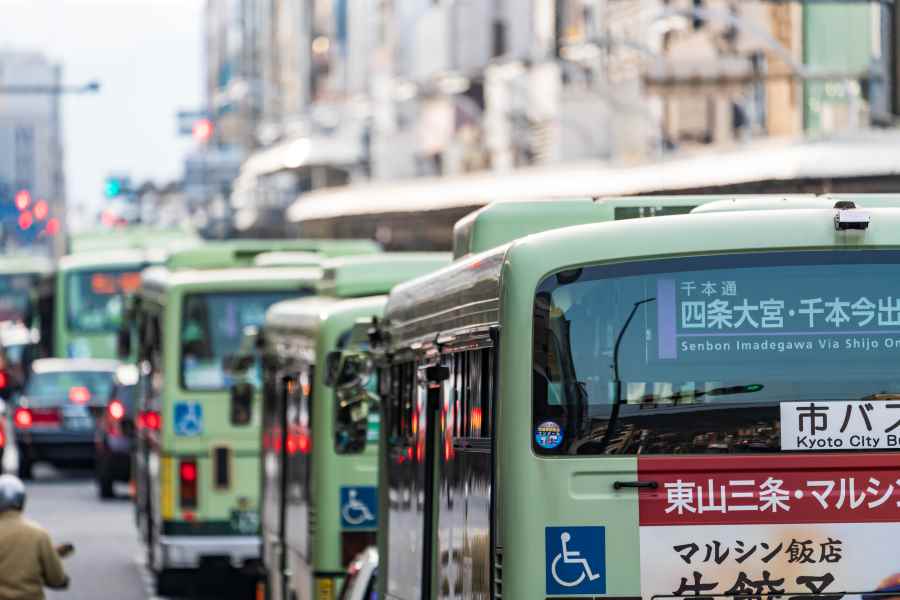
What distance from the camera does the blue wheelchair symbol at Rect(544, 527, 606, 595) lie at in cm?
716

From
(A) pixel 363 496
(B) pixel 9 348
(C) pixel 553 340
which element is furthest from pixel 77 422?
(C) pixel 553 340

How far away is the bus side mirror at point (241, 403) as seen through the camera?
17422mm

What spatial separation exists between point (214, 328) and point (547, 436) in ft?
41.2

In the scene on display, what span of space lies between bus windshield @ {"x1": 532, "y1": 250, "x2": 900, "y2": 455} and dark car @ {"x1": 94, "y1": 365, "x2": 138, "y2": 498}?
22750 mm

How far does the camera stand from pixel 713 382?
282 inches

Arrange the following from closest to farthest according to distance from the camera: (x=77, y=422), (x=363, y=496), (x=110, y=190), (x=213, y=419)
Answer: (x=363, y=496), (x=213, y=419), (x=77, y=422), (x=110, y=190)

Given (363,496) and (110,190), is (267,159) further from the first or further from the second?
(363,496)

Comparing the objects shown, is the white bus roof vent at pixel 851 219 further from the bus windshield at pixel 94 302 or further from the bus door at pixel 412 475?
the bus windshield at pixel 94 302

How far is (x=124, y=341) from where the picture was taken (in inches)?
1009

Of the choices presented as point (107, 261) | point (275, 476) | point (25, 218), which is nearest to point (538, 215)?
point (275, 476)

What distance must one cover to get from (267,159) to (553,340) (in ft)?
250

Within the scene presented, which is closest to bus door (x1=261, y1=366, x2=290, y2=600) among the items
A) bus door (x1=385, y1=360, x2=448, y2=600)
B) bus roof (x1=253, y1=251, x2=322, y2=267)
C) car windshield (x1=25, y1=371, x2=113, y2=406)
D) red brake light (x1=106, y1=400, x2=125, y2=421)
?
bus roof (x1=253, y1=251, x2=322, y2=267)

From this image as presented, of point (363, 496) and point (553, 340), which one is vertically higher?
point (553, 340)

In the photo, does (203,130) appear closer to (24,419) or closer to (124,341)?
(24,419)
